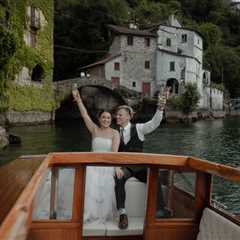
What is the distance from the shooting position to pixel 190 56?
239 ft

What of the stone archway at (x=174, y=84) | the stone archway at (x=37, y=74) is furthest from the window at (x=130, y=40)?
the stone archway at (x=37, y=74)

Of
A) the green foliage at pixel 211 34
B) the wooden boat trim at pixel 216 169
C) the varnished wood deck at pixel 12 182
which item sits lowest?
the varnished wood deck at pixel 12 182

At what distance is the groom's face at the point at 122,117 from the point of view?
22.3 ft

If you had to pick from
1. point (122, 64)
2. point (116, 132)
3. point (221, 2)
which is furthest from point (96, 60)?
point (116, 132)

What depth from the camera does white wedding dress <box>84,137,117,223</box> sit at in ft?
19.4

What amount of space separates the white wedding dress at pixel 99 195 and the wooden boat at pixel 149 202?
191 mm

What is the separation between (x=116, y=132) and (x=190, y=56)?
6728 cm

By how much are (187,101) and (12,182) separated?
58.8 m

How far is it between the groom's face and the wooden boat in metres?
1.24

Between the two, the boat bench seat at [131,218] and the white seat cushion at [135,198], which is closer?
the boat bench seat at [131,218]

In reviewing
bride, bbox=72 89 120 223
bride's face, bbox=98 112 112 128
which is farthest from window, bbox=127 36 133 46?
bride, bbox=72 89 120 223

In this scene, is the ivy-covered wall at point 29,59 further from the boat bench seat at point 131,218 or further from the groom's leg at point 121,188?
the boat bench seat at point 131,218

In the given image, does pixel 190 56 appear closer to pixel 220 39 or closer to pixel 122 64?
pixel 122 64

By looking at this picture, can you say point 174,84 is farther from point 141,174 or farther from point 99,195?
point 141,174
